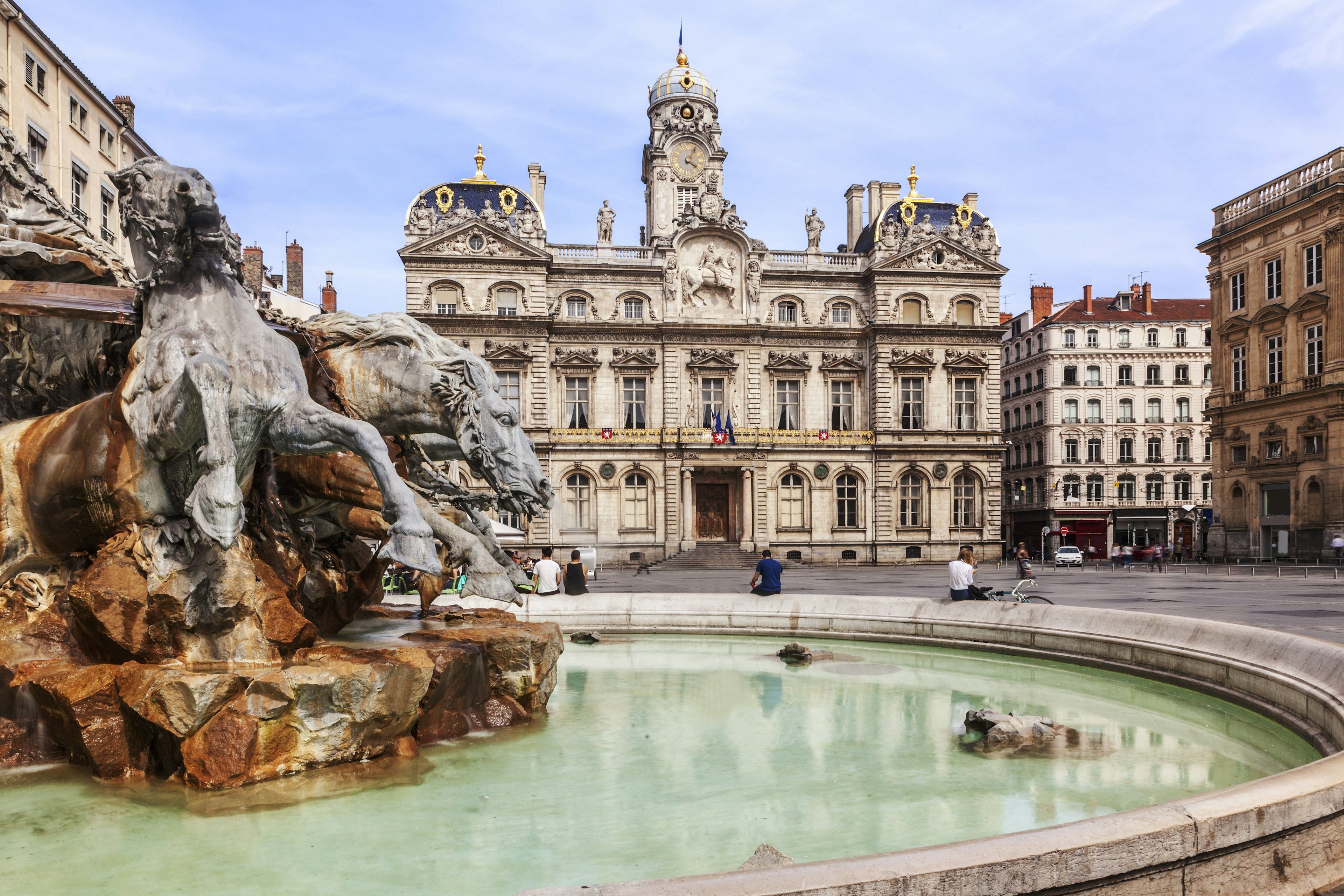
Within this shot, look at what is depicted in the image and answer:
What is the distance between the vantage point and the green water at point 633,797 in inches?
189

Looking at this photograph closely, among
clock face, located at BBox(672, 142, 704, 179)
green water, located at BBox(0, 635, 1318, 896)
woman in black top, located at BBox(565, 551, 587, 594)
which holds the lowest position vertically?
green water, located at BBox(0, 635, 1318, 896)

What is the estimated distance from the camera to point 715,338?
4478 cm

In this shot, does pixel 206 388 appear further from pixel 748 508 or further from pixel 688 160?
pixel 688 160

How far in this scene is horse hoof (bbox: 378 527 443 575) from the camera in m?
5.79

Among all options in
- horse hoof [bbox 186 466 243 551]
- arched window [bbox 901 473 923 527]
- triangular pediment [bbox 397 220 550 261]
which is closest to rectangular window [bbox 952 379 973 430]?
arched window [bbox 901 473 923 527]

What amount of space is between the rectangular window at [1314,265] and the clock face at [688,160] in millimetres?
28268

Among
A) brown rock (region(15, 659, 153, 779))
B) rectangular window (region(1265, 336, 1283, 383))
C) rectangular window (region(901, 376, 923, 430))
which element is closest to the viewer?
brown rock (region(15, 659, 153, 779))

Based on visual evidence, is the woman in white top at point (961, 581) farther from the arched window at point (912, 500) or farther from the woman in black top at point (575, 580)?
the arched window at point (912, 500)

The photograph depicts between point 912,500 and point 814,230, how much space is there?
14407mm

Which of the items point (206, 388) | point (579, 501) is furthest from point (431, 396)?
point (579, 501)

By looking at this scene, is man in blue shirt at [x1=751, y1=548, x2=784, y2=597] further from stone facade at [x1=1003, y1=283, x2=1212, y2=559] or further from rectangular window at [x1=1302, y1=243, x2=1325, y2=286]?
stone facade at [x1=1003, y1=283, x2=1212, y2=559]

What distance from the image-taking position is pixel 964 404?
4619cm

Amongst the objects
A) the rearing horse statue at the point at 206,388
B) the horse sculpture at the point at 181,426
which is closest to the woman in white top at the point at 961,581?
the horse sculpture at the point at 181,426

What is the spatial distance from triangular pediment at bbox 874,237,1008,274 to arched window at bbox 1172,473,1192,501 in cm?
2678
